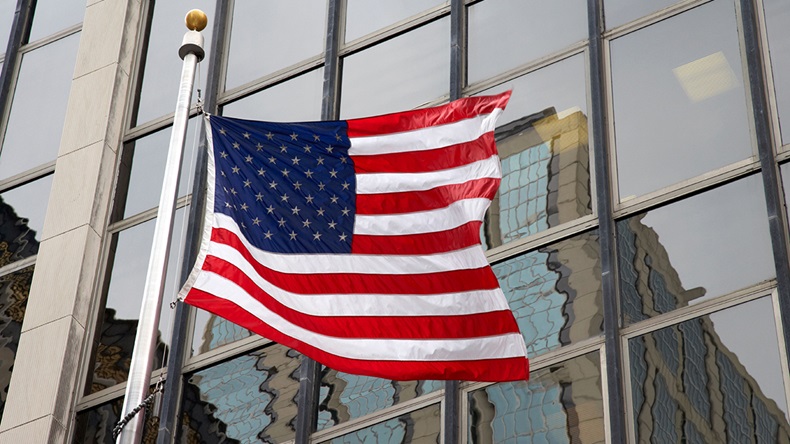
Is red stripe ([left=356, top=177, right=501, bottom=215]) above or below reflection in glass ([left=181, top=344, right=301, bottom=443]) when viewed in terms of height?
above

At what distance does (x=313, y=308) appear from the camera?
11523 millimetres

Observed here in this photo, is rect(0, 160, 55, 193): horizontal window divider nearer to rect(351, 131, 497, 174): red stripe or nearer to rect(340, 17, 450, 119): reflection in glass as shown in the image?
rect(340, 17, 450, 119): reflection in glass

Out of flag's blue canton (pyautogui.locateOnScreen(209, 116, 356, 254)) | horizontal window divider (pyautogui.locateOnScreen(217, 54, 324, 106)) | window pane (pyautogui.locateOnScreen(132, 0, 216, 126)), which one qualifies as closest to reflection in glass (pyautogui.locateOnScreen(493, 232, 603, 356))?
flag's blue canton (pyautogui.locateOnScreen(209, 116, 356, 254))

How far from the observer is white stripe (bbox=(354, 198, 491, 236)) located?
1215 centimetres

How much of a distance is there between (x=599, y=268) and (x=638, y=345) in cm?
98

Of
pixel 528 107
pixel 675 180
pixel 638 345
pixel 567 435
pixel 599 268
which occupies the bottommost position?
pixel 567 435

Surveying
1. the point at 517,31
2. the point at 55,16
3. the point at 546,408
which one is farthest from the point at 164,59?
the point at 546,408

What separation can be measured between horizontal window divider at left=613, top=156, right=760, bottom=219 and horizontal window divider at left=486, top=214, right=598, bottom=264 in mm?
328

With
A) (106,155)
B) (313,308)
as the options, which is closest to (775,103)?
(313,308)

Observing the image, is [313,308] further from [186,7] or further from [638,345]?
[186,7]

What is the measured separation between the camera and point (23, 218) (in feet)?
59.3

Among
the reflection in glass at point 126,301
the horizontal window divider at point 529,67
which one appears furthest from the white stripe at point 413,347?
the horizontal window divider at point 529,67

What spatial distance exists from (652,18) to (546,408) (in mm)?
4456

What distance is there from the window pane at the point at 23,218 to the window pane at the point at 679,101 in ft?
26.0
